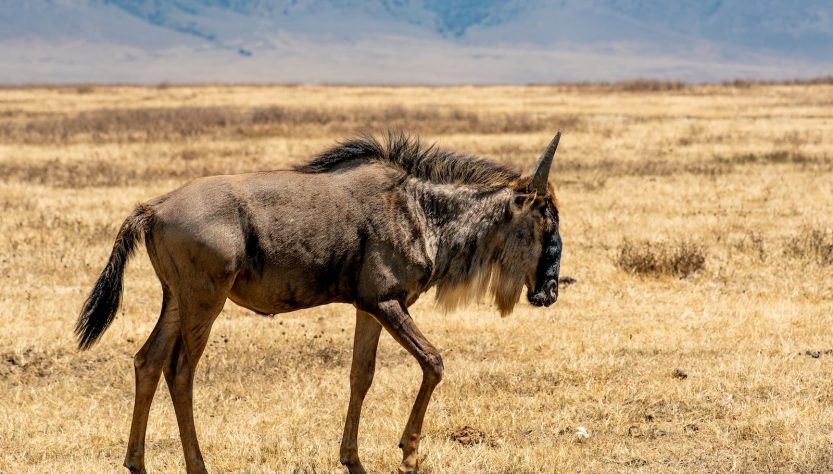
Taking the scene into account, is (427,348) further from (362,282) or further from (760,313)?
(760,313)

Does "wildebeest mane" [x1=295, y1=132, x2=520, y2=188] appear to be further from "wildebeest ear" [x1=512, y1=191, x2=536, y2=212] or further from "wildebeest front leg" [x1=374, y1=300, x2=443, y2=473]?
"wildebeest front leg" [x1=374, y1=300, x2=443, y2=473]

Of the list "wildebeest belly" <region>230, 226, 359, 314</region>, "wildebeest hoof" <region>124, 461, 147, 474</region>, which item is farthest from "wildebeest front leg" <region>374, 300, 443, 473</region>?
"wildebeest hoof" <region>124, 461, 147, 474</region>

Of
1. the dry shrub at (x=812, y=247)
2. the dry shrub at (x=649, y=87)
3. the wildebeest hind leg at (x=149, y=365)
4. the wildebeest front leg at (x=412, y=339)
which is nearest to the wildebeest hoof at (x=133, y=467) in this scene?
the wildebeest hind leg at (x=149, y=365)

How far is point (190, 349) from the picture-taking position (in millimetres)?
6379

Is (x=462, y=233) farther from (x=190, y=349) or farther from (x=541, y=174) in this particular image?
(x=190, y=349)

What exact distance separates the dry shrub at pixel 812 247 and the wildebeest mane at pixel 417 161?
6.78m

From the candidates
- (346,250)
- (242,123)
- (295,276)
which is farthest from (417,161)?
(242,123)

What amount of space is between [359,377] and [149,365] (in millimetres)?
1256

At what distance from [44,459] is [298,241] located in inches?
88.3

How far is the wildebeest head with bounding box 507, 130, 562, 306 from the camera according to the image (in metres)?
6.97

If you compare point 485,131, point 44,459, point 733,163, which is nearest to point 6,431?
point 44,459

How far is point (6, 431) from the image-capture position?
7.48m

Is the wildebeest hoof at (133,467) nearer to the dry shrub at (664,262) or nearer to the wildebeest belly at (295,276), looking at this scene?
the wildebeest belly at (295,276)

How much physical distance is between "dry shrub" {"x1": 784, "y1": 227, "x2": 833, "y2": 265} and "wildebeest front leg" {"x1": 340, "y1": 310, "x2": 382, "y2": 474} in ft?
24.3
